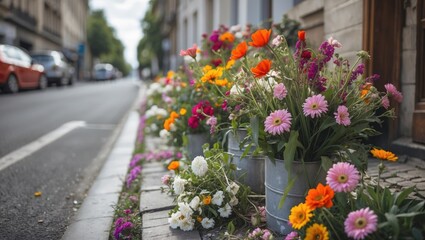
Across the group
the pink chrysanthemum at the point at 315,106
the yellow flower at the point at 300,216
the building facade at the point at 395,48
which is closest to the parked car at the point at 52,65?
the building facade at the point at 395,48

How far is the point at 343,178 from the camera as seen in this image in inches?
70.6

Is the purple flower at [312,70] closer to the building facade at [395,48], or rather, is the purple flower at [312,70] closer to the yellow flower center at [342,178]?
the yellow flower center at [342,178]

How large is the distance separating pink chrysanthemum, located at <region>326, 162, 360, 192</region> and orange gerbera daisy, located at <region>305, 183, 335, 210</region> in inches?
1.1

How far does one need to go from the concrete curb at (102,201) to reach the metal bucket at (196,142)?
2.11ft

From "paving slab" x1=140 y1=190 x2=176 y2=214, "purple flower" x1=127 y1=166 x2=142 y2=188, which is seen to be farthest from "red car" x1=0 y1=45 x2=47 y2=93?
"paving slab" x1=140 y1=190 x2=176 y2=214

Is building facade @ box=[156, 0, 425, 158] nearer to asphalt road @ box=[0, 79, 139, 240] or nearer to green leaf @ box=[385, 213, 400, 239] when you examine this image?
green leaf @ box=[385, 213, 400, 239]

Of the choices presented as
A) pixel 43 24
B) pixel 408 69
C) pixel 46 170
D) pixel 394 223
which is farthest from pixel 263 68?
pixel 43 24

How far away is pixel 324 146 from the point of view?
2148 mm

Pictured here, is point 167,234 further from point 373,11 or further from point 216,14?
point 216,14

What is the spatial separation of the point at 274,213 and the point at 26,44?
30.8m

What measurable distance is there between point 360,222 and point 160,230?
1.19 metres

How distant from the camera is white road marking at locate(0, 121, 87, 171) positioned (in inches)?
180

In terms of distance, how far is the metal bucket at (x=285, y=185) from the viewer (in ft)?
6.98

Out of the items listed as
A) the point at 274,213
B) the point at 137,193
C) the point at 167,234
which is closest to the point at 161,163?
the point at 137,193
